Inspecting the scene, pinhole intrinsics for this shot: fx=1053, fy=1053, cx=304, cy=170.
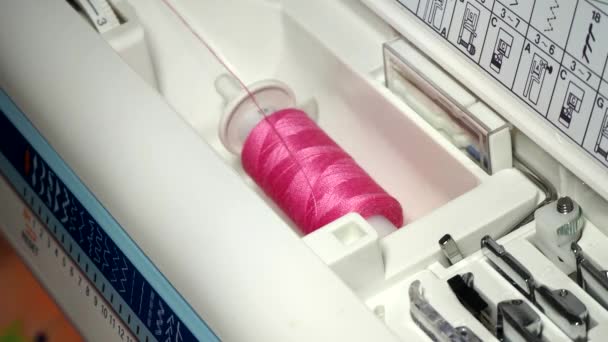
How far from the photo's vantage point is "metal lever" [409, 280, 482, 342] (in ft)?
3.18

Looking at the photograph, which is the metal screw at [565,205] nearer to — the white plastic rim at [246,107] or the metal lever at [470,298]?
the metal lever at [470,298]

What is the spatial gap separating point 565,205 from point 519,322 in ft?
0.48

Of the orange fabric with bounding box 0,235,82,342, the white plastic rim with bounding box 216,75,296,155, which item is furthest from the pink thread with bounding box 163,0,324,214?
the orange fabric with bounding box 0,235,82,342

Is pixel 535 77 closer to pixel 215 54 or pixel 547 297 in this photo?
pixel 547 297

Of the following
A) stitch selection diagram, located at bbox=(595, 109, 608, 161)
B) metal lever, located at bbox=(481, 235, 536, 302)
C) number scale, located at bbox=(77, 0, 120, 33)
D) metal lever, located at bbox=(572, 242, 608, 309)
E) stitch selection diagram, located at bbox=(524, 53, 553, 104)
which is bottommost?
metal lever, located at bbox=(572, 242, 608, 309)

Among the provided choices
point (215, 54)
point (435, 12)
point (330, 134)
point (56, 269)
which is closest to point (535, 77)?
point (435, 12)

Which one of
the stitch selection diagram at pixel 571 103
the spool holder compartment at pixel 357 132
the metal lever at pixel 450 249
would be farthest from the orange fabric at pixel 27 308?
the stitch selection diagram at pixel 571 103

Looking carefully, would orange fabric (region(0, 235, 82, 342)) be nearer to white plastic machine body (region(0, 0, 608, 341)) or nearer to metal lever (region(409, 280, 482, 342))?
white plastic machine body (region(0, 0, 608, 341))

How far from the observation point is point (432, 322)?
0.99 m

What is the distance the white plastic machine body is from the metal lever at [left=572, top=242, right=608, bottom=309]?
0.01 metres

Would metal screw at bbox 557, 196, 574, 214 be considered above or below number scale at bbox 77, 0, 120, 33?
below

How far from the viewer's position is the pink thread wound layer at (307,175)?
3.88 feet

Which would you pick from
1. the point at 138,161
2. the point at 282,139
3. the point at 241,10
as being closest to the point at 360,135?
the point at 282,139

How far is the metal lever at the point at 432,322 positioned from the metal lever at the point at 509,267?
77 millimetres
